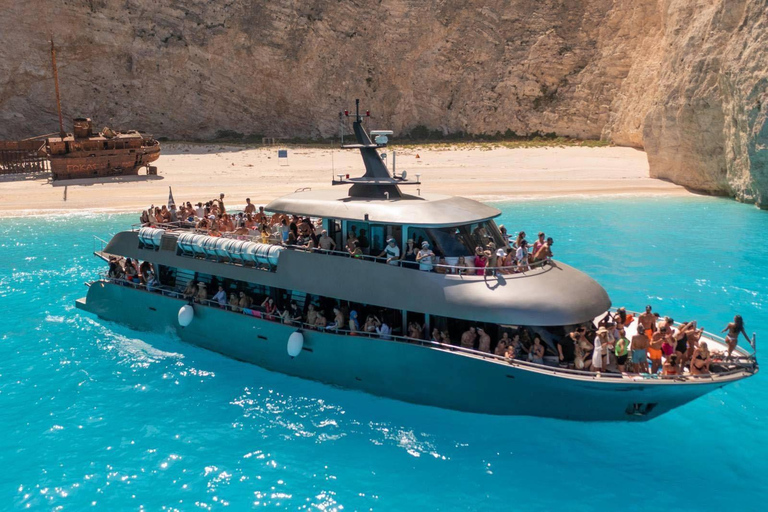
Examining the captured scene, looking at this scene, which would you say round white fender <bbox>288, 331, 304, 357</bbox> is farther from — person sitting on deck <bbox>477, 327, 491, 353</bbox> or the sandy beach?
the sandy beach

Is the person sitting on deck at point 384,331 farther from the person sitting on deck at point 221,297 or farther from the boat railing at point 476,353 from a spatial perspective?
the person sitting on deck at point 221,297

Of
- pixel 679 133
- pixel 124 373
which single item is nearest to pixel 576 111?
pixel 679 133

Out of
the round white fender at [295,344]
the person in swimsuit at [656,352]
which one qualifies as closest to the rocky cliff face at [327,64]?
the person in swimsuit at [656,352]

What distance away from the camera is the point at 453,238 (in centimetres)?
1266

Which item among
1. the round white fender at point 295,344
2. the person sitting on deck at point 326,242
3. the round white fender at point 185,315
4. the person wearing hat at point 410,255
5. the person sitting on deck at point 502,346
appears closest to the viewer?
the person sitting on deck at point 502,346

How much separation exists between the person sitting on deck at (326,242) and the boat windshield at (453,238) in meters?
1.83

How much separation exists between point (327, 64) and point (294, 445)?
179ft

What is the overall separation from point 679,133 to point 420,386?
1352 inches

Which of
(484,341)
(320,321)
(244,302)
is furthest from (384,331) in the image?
(244,302)

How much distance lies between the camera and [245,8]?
6041 cm

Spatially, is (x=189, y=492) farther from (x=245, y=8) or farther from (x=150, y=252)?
(x=245, y=8)

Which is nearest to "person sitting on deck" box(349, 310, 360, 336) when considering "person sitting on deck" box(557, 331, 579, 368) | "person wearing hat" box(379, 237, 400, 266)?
"person wearing hat" box(379, 237, 400, 266)

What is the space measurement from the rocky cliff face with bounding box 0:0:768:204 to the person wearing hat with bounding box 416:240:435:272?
4285 centimetres

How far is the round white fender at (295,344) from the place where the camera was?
43.1ft
